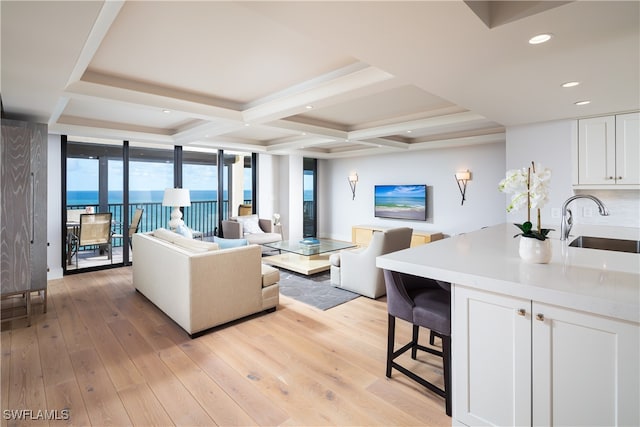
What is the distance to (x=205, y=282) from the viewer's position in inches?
116

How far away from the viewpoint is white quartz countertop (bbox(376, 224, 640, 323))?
1.21 meters

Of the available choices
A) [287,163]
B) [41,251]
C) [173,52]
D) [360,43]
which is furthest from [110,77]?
[287,163]

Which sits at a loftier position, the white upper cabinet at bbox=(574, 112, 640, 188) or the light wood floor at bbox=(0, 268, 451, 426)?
the white upper cabinet at bbox=(574, 112, 640, 188)

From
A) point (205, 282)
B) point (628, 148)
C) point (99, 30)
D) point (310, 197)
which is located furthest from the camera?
point (310, 197)

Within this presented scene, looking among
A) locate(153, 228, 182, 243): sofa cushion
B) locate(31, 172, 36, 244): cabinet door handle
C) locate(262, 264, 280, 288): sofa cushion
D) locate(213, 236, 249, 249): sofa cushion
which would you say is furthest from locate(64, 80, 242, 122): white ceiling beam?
locate(262, 264, 280, 288): sofa cushion

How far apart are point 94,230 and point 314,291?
392 centimetres

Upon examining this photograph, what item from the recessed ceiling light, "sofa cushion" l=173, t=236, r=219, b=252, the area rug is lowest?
the area rug

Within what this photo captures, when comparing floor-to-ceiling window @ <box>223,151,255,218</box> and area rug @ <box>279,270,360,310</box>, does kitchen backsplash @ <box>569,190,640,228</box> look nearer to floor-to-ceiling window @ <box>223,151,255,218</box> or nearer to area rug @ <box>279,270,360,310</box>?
area rug @ <box>279,270,360,310</box>

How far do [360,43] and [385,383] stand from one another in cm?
219

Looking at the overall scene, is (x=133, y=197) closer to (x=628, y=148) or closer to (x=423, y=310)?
(x=423, y=310)

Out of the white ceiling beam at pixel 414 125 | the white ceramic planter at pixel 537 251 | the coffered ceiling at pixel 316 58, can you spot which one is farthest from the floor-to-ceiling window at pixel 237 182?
the white ceramic planter at pixel 537 251

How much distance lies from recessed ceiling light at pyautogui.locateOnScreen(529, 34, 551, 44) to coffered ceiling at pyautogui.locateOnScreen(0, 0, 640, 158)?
1.7 inches

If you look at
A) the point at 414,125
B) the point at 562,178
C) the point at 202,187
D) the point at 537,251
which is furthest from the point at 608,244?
the point at 202,187

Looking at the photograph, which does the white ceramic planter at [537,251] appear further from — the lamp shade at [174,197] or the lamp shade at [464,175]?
the lamp shade at [174,197]
